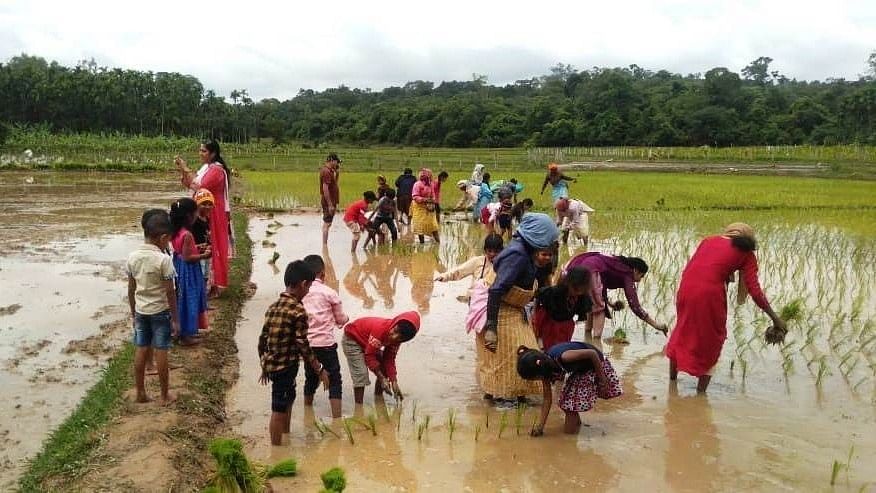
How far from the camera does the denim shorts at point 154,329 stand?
5.11m

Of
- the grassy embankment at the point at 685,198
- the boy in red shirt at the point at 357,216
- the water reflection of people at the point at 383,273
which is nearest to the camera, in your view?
the water reflection of people at the point at 383,273

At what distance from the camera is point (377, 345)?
5.13 meters

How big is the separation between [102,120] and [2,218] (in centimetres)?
5509

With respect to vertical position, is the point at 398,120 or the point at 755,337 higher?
the point at 398,120

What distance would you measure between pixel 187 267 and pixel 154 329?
148 cm

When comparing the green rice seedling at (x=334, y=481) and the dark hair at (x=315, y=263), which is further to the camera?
the dark hair at (x=315, y=263)

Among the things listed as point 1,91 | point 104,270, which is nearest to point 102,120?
point 1,91

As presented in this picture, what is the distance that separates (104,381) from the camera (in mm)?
5562

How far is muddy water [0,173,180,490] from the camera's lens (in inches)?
204

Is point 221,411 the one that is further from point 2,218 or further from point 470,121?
point 470,121

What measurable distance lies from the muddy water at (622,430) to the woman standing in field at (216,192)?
696 mm

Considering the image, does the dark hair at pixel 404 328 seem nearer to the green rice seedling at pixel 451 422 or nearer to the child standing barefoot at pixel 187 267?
the green rice seedling at pixel 451 422

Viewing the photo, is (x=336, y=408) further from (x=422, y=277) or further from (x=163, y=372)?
(x=422, y=277)

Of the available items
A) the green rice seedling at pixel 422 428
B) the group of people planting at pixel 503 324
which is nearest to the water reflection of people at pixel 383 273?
the group of people planting at pixel 503 324
